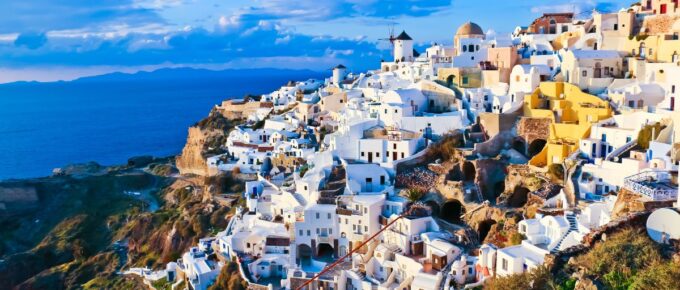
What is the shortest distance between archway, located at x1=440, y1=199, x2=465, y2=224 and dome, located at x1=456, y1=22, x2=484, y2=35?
2138 centimetres

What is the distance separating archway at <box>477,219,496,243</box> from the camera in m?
27.5

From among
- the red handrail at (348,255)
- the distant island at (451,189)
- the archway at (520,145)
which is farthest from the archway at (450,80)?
the red handrail at (348,255)

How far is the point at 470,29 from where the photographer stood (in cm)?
4806

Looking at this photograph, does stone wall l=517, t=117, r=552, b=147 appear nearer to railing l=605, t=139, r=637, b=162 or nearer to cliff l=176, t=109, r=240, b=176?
railing l=605, t=139, r=637, b=162

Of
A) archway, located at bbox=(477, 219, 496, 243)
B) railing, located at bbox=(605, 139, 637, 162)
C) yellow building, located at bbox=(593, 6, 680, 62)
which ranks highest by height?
yellow building, located at bbox=(593, 6, 680, 62)

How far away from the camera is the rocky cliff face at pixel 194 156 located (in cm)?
5501

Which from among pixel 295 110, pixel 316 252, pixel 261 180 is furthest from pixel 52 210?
pixel 316 252

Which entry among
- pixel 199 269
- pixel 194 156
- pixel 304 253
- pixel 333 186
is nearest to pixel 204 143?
pixel 194 156

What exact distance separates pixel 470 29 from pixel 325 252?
2543 cm

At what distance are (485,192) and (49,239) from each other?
38710 millimetres

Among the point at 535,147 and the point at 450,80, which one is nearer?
the point at 535,147

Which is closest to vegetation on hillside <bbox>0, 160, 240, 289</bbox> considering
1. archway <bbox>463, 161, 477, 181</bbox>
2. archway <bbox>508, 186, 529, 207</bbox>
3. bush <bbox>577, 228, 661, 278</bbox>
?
archway <bbox>463, 161, 477, 181</bbox>

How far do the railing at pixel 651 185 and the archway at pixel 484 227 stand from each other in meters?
6.32

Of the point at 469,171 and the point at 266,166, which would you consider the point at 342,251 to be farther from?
the point at 266,166
